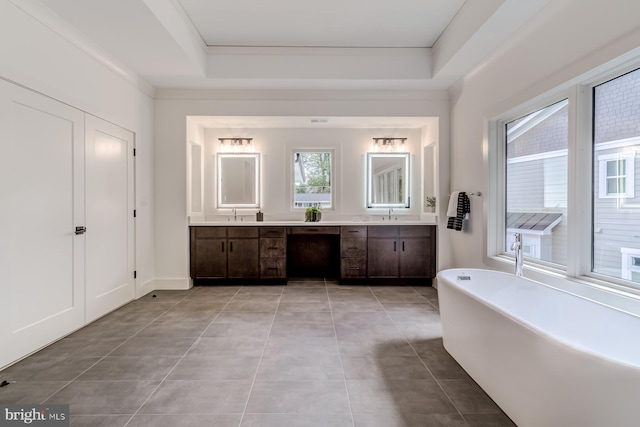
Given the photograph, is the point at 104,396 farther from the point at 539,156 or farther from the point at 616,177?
the point at 539,156

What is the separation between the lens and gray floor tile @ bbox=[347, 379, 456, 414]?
172cm

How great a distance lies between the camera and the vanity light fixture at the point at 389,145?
5.02 metres

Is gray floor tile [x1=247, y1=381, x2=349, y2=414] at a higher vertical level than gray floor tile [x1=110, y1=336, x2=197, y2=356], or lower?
higher

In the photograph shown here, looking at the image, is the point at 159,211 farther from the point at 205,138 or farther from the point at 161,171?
the point at 205,138

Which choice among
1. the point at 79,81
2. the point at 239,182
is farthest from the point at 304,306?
the point at 79,81

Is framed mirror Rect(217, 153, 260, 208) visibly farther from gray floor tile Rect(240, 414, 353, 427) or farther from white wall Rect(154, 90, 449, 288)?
gray floor tile Rect(240, 414, 353, 427)

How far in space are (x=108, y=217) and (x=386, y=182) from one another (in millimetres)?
3829

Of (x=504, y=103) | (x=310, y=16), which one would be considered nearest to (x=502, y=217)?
(x=504, y=103)

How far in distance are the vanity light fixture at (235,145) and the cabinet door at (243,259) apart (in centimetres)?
154

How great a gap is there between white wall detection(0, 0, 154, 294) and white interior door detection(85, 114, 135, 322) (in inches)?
5.7

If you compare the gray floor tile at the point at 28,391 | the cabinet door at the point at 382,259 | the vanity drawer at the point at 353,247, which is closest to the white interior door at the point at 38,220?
the gray floor tile at the point at 28,391

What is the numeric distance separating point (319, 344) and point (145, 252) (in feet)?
9.06

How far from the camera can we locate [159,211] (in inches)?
165

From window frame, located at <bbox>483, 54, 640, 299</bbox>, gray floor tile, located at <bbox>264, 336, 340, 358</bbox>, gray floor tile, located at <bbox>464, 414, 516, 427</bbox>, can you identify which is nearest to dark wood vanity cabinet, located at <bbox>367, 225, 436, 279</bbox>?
window frame, located at <bbox>483, 54, 640, 299</bbox>
